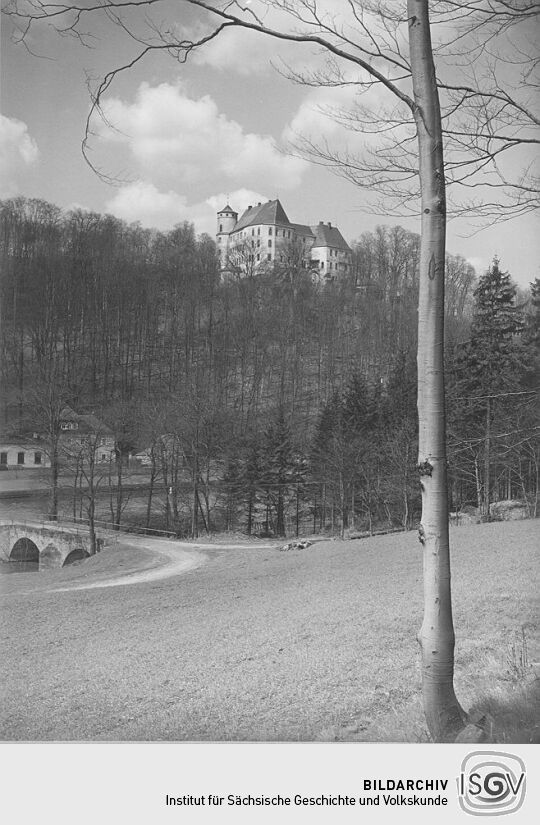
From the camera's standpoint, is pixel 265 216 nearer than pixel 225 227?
Yes

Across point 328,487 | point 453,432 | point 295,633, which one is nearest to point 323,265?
point 453,432

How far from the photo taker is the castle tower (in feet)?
14.6

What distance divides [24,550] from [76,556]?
3254 mm

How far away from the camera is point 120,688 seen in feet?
12.0

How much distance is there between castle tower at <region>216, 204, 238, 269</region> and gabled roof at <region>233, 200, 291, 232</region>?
0.18 feet

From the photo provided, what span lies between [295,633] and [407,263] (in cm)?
301

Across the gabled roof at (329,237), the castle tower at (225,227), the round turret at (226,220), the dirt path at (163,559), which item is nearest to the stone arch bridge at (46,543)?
the dirt path at (163,559)

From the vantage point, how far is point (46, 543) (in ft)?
36.6

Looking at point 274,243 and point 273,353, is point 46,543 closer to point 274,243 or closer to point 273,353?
point 273,353

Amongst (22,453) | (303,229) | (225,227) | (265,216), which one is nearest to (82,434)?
(22,453)

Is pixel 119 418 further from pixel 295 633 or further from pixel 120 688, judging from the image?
pixel 120 688
